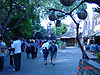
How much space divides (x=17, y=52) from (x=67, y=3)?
12.9 ft

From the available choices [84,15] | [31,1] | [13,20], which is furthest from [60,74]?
[13,20]

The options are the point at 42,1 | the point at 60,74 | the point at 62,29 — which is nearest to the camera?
the point at 60,74

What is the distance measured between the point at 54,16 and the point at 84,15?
5.22ft

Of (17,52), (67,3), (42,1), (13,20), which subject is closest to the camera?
(67,3)

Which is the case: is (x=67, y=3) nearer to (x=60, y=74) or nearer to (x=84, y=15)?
(x=84, y=15)

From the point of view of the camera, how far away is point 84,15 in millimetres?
6090

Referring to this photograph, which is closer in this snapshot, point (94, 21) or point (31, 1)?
point (31, 1)

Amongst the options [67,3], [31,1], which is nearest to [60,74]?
[67,3]

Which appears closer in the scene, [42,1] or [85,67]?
[85,67]

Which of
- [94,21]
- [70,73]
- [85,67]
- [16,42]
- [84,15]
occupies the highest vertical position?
[94,21]

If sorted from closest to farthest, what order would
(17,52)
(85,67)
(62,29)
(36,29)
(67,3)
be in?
(85,67), (67,3), (17,52), (36,29), (62,29)

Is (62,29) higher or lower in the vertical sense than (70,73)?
higher

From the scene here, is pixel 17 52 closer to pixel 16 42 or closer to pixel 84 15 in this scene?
pixel 16 42

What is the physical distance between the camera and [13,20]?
25.1 m
